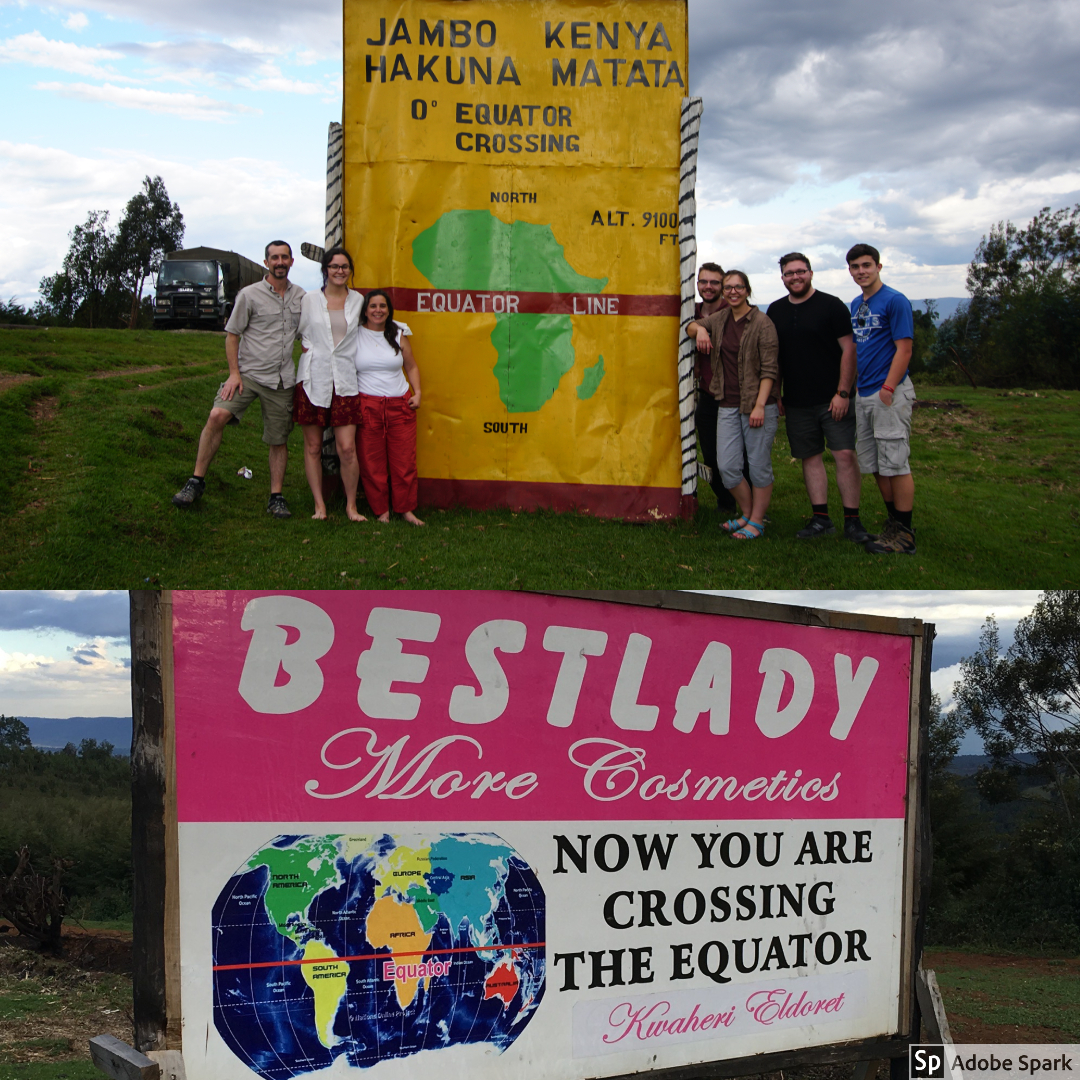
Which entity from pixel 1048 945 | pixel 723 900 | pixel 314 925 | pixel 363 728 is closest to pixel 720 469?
pixel 723 900

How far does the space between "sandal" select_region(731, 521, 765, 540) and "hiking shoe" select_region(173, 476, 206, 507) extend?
146 inches

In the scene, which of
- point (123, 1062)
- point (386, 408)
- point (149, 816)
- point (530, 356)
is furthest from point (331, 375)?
point (123, 1062)

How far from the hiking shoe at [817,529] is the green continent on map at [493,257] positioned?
7.77ft

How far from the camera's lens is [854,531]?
20.4 ft

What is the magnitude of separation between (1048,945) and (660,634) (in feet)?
46.2

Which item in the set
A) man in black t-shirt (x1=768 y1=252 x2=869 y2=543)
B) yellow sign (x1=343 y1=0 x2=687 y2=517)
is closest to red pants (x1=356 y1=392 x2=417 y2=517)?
yellow sign (x1=343 y1=0 x2=687 y2=517)

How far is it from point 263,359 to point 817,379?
12.2ft

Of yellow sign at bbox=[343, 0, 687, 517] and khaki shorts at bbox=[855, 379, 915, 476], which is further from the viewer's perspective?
→ yellow sign at bbox=[343, 0, 687, 517]

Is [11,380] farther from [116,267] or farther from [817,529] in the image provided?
[116,267]

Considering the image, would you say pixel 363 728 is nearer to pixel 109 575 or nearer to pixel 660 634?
pixel 660 634

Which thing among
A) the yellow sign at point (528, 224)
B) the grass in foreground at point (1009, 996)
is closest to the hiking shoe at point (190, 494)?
the yellow sign at point (528, 224)

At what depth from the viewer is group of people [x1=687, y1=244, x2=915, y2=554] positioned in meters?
5.85

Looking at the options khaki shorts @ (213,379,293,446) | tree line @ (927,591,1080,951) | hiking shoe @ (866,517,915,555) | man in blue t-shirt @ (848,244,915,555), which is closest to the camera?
man in blue t-shirt @ (848,244,915,555)

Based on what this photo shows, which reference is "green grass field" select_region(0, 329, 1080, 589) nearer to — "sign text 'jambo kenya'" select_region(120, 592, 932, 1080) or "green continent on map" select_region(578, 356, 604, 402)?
"green continent on map" select_region(578, 356, 604, 402)
